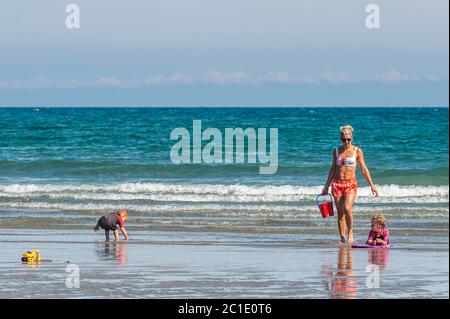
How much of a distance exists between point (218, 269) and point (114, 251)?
7.42 ft

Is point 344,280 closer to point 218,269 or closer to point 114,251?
point 218,269

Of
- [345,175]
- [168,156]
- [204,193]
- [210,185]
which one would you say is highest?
[168,156]

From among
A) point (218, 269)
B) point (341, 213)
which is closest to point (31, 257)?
point (218, 269)

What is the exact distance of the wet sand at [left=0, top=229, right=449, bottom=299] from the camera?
30.5ft

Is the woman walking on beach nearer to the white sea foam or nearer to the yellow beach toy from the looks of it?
the yellow beach toy

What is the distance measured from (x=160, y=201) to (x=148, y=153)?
50.1ft

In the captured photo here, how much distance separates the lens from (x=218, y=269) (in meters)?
10.9

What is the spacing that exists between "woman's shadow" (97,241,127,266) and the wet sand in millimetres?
12

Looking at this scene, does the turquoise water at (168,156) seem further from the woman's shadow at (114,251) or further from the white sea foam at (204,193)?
the woman's shadow at (114,251)

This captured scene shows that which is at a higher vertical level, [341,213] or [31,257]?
[341,213]

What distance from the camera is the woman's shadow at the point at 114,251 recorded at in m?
11.9

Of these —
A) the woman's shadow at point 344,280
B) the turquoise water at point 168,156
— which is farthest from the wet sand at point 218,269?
the turquoise water at point 168,156

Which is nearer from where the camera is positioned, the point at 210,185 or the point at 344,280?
the point at 344,280

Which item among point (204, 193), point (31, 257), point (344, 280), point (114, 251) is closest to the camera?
point (344, 280)
